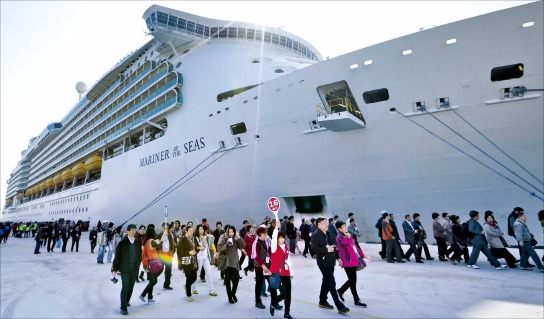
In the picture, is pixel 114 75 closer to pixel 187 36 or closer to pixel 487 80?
pixel 187 36

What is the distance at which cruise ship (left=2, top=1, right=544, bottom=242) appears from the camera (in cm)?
851

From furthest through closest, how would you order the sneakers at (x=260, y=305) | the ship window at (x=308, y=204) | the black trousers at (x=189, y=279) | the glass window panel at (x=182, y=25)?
the glass window panel at (x=182, y=25) < the ship window at (x=308, y=204) < the black trousers at (x=189, y=279) < the sneakers at (x=260, y=305)

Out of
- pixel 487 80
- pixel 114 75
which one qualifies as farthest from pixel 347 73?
pixel 114 75

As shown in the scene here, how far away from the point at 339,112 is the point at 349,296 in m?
6.21

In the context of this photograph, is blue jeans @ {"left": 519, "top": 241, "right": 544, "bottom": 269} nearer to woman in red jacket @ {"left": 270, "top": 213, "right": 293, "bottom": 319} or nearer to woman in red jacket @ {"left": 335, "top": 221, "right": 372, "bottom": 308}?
woman in red jacket @ {"left": 335, "top": 221, "right": 372, "bottom": 308}

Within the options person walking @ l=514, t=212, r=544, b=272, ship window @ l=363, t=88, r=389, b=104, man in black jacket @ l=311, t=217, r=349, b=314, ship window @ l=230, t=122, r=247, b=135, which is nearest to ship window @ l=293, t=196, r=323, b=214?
ship window @ l=230, t=122, r=247, b=135

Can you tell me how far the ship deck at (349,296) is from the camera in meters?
4.49

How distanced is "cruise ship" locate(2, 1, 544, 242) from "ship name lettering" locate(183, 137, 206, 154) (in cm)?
10

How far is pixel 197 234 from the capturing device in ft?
21.1

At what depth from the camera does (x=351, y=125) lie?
10438 mm

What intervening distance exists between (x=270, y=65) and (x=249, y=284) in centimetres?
1419

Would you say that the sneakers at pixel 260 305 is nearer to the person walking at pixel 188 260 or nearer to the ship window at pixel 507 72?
the person walking at pixel 188 260

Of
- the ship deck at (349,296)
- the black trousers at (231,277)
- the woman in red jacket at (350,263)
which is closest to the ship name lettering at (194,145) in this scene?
the ship deck at (349,296)

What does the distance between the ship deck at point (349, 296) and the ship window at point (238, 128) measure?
7.64 metres
